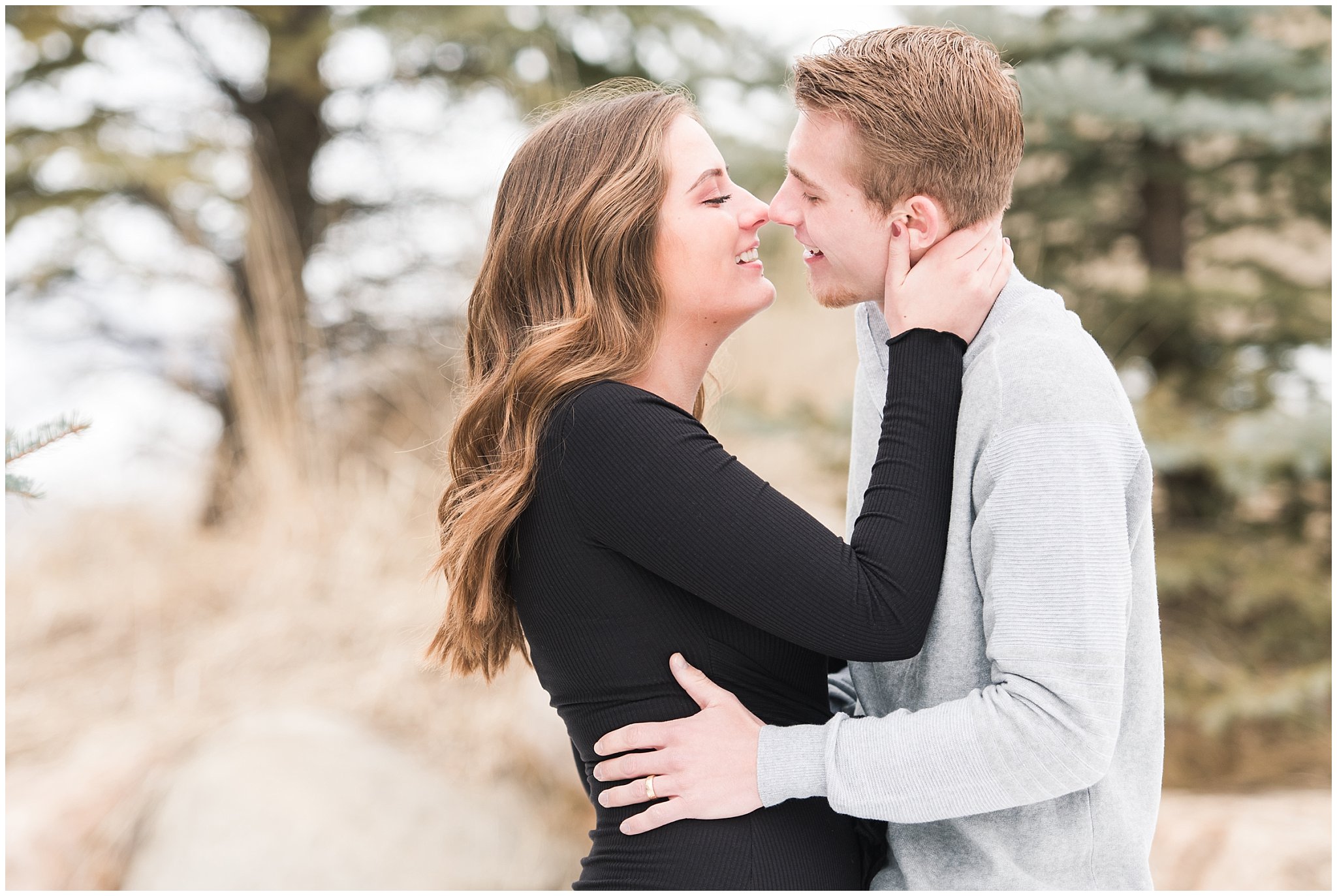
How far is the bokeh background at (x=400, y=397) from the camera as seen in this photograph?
3.77m

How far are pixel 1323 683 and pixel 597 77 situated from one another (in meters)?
4.44

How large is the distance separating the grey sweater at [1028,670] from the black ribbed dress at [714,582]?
0.07 metres

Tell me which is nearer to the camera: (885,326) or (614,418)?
(614,418)

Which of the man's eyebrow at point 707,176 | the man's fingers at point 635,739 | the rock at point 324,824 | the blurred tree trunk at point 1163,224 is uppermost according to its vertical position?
the blurred tree trunk at point 1163,224

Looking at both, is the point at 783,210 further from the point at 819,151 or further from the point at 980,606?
the point at 980,606

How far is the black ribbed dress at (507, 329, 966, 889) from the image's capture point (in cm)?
135

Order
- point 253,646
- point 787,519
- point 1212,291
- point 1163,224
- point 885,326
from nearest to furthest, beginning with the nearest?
point 787,519 → point 885,326 → point 1212,291 → point 253,646 → point 1163,224

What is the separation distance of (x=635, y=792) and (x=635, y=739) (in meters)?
0.07

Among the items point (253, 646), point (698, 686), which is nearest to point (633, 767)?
point (698, 686)

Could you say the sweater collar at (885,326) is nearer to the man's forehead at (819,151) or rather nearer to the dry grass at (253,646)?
the man's forehead at (819,151)

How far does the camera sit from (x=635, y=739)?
1500mm

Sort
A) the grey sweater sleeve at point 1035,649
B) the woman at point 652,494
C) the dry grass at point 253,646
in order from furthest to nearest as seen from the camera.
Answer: the dry grass at point 253,646 → the woman at point 652,494 → the grey sweater sleeve at point 1035,649

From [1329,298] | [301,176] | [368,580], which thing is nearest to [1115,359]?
[1329,298]

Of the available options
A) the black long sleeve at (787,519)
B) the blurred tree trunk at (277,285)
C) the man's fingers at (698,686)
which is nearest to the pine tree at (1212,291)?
the black long sleeve at (787,519)
